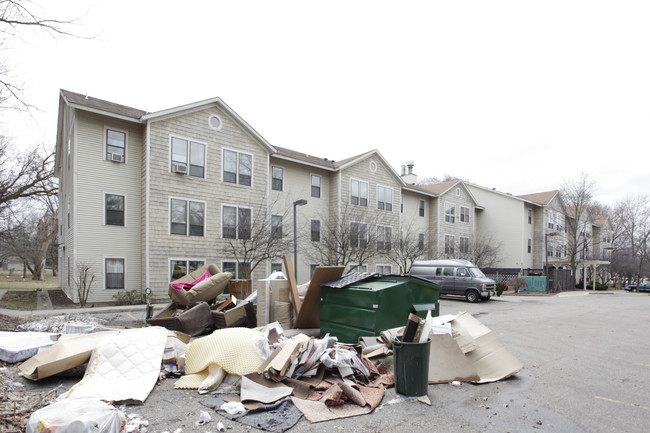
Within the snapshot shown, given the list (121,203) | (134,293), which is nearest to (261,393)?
(134,293)

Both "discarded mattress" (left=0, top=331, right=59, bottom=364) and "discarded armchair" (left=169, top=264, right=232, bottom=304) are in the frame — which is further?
"discarded armchair" (left=169, top=264, right=232, bottom=304)

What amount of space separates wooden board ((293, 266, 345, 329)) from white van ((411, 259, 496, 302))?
1264 centimetres

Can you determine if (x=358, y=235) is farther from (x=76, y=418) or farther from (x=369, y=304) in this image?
(x=76, y=418)

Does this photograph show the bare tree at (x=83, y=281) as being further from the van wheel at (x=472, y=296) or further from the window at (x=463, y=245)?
the window at (x=463, y=245)

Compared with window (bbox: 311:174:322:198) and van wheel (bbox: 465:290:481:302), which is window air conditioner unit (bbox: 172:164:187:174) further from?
van wheel (bbox: 465:290:481:302)

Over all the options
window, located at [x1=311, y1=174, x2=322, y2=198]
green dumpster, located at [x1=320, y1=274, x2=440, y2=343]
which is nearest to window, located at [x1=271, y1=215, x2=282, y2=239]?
window, located at [x1=311, y1=174, x2=322, y2=198]

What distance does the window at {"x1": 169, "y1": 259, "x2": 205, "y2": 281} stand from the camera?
1791cm

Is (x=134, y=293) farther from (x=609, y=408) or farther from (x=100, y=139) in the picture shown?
(x=609, y=408)

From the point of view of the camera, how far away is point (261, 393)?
4.95 meters

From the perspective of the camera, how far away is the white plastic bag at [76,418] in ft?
10.6

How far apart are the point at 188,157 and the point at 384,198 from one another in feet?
47.6

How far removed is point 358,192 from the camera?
2630 cm

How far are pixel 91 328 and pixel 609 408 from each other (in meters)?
8.59

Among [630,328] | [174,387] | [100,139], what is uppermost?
[100,139]
